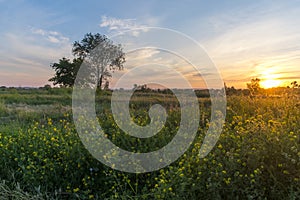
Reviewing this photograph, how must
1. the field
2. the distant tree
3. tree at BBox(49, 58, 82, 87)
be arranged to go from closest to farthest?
the field
the distant tree
tree at BBox(49, 58, 82, 87)

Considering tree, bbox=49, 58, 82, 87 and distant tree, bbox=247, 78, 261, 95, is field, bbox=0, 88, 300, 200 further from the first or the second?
tree, bbox=49, 58, 82, 87

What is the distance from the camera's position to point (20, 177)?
3883mm

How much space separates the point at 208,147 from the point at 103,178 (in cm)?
Result: 129

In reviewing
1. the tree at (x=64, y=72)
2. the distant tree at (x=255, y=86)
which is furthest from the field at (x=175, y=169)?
the tree at (x=64, y=72)

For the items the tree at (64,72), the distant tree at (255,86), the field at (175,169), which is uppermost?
the tree at (64,72)

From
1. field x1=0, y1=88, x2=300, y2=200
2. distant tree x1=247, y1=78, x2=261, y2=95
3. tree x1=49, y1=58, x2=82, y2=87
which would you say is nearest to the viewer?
field x1=0, y1=88, x2=300, y2=200

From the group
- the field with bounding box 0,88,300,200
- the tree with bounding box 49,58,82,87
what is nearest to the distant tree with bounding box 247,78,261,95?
the field with bounding box 0,88,300,200

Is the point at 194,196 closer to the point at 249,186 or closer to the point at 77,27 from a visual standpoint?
the point at 249,186

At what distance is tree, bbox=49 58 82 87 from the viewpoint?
31.0 meters

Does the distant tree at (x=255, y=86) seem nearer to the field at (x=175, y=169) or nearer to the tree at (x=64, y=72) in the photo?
the field at (x=175, y=169)

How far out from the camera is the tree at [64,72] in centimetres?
3100

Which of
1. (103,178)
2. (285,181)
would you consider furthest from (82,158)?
(285,181)

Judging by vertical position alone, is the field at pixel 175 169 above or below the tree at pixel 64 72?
below

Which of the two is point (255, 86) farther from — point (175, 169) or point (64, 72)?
point (64, 72)
